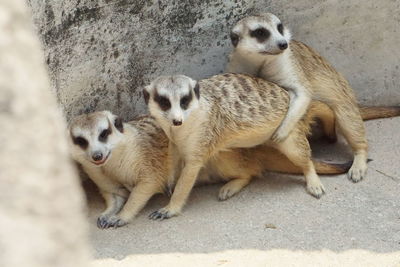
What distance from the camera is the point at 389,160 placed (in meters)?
3.49

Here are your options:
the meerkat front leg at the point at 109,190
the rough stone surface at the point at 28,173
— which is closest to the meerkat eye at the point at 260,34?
the meerkat front leg at the point at 109,190

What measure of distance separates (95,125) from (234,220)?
0.73m

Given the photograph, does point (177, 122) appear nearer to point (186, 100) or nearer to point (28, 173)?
point (186, 100)

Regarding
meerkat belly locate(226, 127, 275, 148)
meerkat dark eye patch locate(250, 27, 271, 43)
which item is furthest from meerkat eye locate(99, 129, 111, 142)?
meerkat dark eye patch locate(250, 27, 271, 43)

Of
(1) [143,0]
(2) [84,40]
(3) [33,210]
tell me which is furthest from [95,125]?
(3) [33,210]

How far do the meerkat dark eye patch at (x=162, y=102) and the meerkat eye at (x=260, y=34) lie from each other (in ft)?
2.27

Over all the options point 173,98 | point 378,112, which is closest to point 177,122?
point 173,98

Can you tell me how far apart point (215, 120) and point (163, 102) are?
31cm

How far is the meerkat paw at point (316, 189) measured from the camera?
10.5ft

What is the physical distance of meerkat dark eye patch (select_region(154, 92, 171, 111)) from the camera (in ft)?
9.18

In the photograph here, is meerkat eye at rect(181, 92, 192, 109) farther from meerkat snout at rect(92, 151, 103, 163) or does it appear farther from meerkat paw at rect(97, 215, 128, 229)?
meerkat paw at rect(97, 215, 128, 229)

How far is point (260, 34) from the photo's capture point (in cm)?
328

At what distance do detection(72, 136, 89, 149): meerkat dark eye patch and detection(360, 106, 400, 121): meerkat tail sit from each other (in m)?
1.61

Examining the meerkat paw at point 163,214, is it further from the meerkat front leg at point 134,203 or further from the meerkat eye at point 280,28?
the meerkat eye at point 280,28
